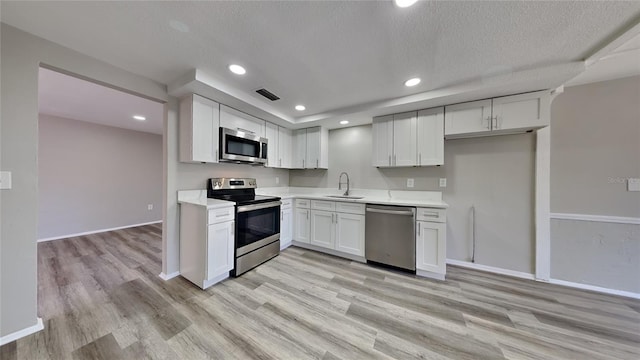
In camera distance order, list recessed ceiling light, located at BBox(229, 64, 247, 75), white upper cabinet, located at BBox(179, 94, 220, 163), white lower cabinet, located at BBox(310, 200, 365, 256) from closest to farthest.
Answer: recessed ceiling light, located at BBox(229, 64, 247, 75), white upper cabinet, located at BBox(179, 94, 220, 163), white lower cabinet, located at BBox(310, 200, 365, 256)

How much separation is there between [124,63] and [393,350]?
3436 millimetres

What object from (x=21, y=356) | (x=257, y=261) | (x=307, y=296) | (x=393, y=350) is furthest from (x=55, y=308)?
(x=393, y=350)

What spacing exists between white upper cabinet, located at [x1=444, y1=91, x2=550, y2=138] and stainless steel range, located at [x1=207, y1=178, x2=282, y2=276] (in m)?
2.66

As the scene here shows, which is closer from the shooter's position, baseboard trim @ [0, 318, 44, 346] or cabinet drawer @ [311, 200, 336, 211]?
baseboard trim @ [0, 318, 44, 346]

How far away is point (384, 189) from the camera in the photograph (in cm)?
325

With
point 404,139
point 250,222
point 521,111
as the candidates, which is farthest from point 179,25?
point 521,111

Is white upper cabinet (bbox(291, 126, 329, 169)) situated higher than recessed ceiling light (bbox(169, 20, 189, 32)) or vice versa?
recessed ceiling light (bbox(169, 20, 189, 32))

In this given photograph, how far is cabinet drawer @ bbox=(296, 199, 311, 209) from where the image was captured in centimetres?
327

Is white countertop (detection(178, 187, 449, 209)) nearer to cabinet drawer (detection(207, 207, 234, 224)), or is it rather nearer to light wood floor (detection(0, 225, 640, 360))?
cabinet drawer (detection(207, 207, 234, 224))

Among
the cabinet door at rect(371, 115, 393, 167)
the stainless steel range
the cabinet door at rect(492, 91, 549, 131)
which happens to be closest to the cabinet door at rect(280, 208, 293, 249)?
the stainless steel range

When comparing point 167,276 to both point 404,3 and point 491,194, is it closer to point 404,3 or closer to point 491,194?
point 404,3

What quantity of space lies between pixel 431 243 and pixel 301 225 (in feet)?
6.34

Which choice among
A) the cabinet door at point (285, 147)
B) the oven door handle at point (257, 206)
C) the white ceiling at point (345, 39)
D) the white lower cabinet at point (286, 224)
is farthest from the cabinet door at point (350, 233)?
the white ceiling at point (345, 39)

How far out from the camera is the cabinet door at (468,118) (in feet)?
7.65
